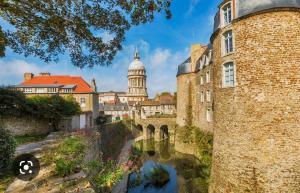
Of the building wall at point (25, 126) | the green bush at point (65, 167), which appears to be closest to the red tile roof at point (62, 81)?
the building wall at point (25, 126)

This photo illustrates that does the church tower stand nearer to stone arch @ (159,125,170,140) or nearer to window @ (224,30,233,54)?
stone arch @ (159,125,170,140)

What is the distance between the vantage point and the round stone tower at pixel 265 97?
1034cm

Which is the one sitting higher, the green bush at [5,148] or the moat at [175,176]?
the green bush at [5,148]

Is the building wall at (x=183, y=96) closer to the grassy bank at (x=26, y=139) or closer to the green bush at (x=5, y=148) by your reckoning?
the grassy bank at (x=26, y=139)

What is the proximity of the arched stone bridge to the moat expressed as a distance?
10.2 meters

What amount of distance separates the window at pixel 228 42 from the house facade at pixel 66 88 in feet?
66.5

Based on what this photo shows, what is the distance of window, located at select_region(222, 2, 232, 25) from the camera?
1223cm

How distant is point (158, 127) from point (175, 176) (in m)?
21.4

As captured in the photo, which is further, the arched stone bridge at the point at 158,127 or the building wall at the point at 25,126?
the arched stone bridge at the point at 158,127

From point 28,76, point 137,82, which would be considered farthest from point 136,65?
point 28,76

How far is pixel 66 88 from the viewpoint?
99.8ft

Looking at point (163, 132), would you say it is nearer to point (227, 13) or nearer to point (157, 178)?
point (157, 178)

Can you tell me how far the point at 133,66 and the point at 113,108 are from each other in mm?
23415

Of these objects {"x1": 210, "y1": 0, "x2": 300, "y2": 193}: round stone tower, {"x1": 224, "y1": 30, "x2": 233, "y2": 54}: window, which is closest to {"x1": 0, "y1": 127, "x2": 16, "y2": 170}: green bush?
{"x1": 210, "y1": 0, "x2": 300, "y2": 193}: round stone tower
